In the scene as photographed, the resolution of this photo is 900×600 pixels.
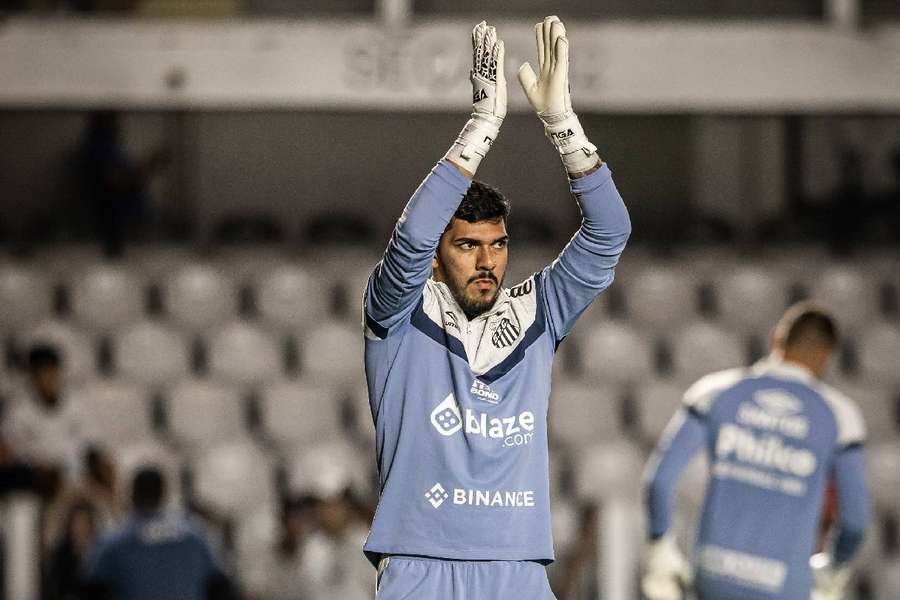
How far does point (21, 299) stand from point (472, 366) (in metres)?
5.45

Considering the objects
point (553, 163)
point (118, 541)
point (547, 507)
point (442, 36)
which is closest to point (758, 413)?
point (547, 507)

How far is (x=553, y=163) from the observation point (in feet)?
30.8

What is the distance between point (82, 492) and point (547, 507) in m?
3.94

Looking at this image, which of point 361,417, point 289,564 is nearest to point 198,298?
point 361,417

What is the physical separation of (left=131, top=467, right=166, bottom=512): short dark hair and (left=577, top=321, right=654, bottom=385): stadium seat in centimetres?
276

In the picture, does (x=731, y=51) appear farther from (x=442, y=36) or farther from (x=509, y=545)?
(x=509, y=545)

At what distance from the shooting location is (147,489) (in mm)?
6027

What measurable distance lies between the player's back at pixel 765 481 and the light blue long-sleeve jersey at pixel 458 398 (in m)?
1.64

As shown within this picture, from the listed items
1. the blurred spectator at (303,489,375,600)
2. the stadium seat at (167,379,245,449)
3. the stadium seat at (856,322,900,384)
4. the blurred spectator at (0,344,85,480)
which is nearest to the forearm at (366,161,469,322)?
the blurred spectator at (303,489,375,600)

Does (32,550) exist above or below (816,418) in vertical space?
below

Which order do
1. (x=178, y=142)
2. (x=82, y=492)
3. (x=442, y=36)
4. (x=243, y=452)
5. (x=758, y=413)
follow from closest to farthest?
(x=758, y=413), (x=82, y=492), (x=243, y=452), (x=442, y=36), (x=178, y=142)

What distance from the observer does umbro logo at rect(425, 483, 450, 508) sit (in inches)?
121

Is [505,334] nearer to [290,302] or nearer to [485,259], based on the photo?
[485,259]

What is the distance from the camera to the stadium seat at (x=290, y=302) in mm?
8266
